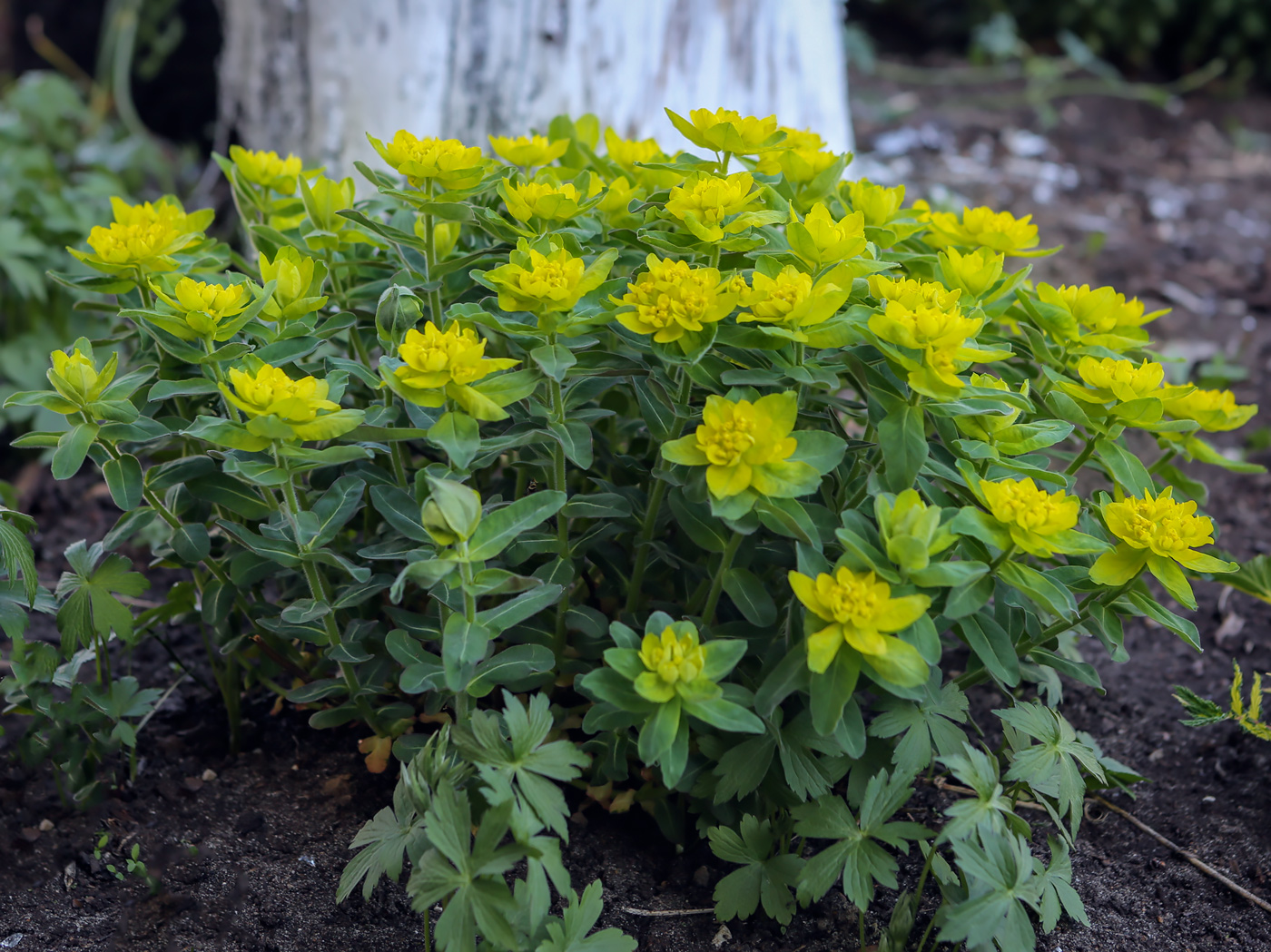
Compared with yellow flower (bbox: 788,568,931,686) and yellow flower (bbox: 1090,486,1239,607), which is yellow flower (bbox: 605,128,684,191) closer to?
yellow flower (bbox: 788,568,931,686)

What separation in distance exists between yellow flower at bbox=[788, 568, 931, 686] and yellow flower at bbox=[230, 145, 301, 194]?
1.21 metres

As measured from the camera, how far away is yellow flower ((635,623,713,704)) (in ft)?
4.23

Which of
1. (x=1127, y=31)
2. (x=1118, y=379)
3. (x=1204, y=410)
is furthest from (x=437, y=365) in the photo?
(x=1127, y=31)

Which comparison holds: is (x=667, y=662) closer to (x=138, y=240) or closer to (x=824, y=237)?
(x=824, y=237)

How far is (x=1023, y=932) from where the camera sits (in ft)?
4.51

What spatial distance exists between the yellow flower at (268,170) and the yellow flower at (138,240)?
0.16 metres

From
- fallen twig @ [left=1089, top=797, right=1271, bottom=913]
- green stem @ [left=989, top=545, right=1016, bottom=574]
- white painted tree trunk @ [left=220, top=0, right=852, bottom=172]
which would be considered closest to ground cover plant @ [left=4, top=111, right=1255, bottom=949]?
green stem @ [left=989, top=545, right=1016, bottom=574]

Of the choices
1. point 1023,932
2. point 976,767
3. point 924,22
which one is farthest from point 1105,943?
point 924,22

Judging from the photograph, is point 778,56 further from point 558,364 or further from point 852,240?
point 558,364

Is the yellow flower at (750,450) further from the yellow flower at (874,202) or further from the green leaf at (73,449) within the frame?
the green leaf at (73,449)

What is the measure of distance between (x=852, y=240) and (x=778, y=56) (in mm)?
2237

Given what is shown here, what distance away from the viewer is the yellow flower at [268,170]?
1.74m

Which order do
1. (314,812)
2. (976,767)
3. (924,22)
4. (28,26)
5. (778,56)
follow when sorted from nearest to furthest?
(976,767) < (314,812) < (778,56) < (28,26) < (924,22)

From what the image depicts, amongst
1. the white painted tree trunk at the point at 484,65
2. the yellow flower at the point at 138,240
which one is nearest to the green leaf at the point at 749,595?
the yellow flower at the point at 138,240
